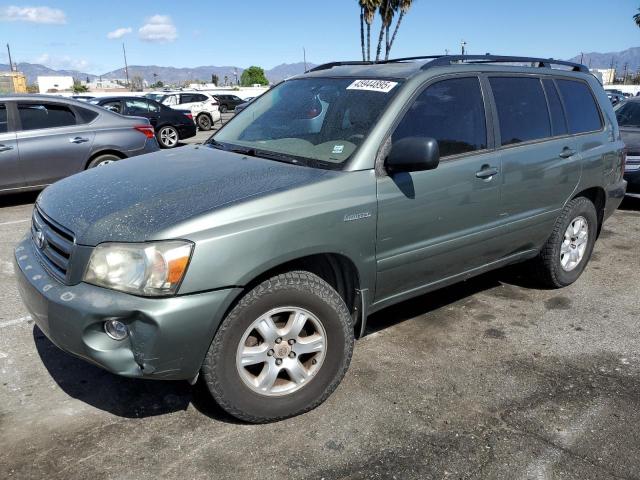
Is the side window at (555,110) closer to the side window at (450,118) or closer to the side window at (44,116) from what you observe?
the side window at (450,118)

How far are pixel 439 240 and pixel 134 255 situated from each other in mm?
1822

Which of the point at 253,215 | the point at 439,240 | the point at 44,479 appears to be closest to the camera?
the point at 44,479

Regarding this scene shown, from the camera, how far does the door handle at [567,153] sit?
166 inches

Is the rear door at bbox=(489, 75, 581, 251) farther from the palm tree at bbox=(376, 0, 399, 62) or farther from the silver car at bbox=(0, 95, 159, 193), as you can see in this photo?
the palm tree at bbox=(376, 0, 399, 62)

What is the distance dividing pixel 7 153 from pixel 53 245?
5314 millimetres

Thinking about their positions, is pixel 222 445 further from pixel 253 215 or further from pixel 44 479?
pixel 253 215

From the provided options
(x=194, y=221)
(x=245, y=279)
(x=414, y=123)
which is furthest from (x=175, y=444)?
(x=414, y=123)

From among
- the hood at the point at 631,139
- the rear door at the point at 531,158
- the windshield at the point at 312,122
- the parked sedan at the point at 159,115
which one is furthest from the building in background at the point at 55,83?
the rear door at the point at 531,158

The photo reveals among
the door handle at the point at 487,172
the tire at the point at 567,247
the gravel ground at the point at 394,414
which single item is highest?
the door handle at the point at 487,172

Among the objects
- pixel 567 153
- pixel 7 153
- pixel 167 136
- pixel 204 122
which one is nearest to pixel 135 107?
pixel 167 136

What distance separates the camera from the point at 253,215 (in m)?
2.61

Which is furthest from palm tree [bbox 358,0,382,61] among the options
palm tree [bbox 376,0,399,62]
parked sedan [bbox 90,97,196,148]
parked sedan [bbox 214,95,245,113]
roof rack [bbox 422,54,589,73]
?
roof rack [bbox 422,54,589,73]

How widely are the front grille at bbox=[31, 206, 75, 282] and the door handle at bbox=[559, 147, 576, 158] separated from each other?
3413 mm

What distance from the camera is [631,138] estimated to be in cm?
793
